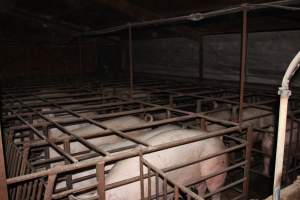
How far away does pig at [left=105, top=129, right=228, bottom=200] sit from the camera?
9.30ft

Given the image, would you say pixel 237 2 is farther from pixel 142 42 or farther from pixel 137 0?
pixel 142 42

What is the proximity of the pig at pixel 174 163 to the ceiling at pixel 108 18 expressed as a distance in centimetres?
283

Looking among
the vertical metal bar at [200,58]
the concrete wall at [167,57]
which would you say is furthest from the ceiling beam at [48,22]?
the vertical metal bar at [200,58]

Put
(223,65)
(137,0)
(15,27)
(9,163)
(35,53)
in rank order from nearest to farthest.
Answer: (9,163), (137,0), (223,65), (15,27), (35,53)

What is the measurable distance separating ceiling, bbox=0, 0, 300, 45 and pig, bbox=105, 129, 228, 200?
9.30ft

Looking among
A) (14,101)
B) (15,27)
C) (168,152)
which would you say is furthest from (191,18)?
(15,27)

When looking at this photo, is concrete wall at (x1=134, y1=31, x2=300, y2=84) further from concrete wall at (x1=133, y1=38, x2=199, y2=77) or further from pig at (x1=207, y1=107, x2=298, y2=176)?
pig at (x1=207, y1=107, x2=298, y2=176)

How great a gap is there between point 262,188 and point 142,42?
753 centimetres

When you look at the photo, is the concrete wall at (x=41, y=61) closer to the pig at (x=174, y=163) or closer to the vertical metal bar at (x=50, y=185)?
the pig at (x=174, y=163)

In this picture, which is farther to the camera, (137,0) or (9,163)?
(137,0)

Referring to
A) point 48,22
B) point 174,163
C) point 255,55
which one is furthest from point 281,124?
point 48,22

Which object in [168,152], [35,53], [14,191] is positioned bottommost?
[14,191]

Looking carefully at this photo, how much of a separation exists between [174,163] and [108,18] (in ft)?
22.5

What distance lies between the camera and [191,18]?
11.5 feet
